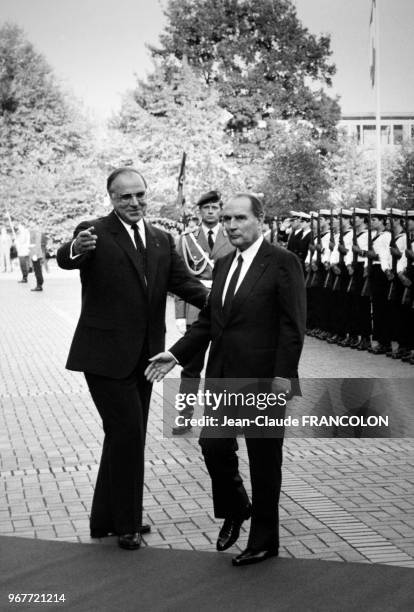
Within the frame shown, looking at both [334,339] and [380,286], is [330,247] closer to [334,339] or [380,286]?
[334,339]

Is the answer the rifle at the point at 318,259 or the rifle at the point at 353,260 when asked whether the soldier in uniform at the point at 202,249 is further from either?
the rifle at the point at 318,259

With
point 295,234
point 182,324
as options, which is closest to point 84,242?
point 182,324

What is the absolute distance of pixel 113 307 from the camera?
5.30 m

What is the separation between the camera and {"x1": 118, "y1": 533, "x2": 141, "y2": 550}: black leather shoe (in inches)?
206

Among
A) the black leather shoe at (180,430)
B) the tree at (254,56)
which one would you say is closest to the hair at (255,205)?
the black leather shoe at (180,430)

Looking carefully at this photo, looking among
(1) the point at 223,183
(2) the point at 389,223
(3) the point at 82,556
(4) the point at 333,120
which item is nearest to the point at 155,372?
(3) the point at 82,556

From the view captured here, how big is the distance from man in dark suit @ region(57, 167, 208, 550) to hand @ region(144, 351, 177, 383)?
0.30 feet

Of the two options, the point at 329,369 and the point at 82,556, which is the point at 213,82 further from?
the point at 82,556

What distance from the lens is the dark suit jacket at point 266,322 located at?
15.8 feet

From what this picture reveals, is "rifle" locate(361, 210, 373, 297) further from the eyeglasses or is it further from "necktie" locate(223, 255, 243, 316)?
"necktie" locate(223, 255, 243, 316)

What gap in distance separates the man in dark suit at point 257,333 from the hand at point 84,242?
0.66 metres

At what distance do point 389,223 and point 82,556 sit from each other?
945cm

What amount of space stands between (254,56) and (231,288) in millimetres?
47723

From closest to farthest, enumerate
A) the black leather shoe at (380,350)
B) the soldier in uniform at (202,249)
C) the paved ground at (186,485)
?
1. the paved ground at (186,485)
2. the soldier in uniform at (202,249)
3. the black leather shoe at (380,350)
